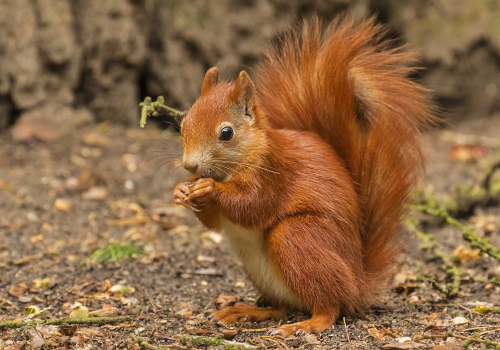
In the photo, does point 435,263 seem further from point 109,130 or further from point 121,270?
point 109,130

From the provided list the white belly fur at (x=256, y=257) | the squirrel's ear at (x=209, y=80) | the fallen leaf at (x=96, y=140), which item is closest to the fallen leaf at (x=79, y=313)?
the white belly fur at (x=256, y=257)

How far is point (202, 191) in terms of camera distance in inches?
79.6

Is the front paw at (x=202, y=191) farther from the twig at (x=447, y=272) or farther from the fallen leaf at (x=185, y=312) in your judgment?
the twig at (x=447, y=272)

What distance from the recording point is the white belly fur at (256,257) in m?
2.22

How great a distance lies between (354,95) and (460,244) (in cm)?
148

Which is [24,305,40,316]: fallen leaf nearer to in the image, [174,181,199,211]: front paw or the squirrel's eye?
[174,181,199,211]: front paw

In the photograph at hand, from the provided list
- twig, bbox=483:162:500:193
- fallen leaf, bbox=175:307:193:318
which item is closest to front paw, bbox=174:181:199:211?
fallen leaf, bbox=175:307:193:318

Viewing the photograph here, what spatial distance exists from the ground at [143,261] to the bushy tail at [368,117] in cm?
22

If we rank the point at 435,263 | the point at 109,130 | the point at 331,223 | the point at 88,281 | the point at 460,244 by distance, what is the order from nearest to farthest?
the point at 331,223, the point at 88,281, the point at 435,263, the point at 460,244, the point at 109,130

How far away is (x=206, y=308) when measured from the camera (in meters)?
2.53

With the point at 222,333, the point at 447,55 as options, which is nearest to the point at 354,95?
the point at 222,333

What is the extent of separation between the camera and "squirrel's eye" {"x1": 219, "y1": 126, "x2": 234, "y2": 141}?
2109 mm

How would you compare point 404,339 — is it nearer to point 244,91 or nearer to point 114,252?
point 244,91

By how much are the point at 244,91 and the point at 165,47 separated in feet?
10.9
